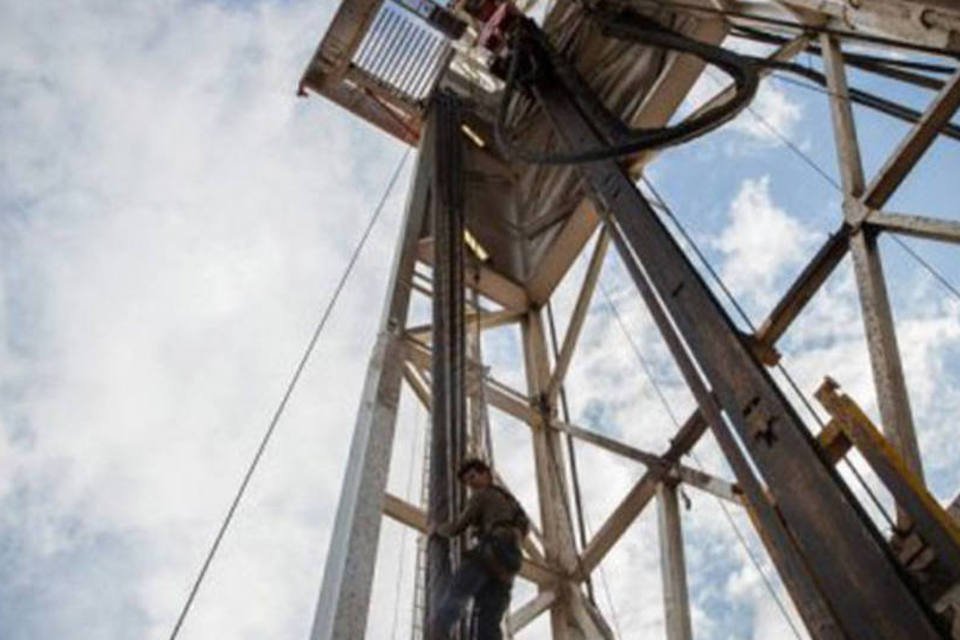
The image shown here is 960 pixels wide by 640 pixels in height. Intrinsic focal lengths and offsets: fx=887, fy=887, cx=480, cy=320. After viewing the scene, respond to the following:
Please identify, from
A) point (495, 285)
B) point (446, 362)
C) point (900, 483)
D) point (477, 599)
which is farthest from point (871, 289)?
point (495, 285)

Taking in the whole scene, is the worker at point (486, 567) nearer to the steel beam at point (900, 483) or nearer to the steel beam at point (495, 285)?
the steel beam at point (900, 483)

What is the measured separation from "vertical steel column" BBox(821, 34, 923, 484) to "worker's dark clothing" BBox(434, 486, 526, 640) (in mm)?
1787

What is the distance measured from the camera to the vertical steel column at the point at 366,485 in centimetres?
455

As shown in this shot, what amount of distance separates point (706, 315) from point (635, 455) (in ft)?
9.91

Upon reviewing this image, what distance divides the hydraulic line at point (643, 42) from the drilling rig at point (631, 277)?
17 millimetres

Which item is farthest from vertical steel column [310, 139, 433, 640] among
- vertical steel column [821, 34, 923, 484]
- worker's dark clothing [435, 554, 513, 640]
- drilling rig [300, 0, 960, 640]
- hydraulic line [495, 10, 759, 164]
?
vertical steel column [821, 34, 923, 484]

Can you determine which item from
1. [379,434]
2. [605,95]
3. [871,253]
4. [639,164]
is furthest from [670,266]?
[605,95]

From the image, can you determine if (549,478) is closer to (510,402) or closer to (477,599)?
(510,402)

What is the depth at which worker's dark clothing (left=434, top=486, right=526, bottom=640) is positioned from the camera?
13.2 ft

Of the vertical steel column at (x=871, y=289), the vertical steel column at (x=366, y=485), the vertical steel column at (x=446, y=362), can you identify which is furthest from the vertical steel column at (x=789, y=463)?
the vertical steel column at (x=366, y=485)

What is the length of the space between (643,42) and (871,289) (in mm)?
2504

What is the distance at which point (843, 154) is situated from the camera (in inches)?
202

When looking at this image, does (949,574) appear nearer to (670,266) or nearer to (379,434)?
(670,266)

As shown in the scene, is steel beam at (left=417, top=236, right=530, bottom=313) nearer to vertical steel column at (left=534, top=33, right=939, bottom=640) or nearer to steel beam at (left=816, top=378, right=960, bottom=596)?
vertical steel column at (left=534, top=33, right=939, bottom=640)
